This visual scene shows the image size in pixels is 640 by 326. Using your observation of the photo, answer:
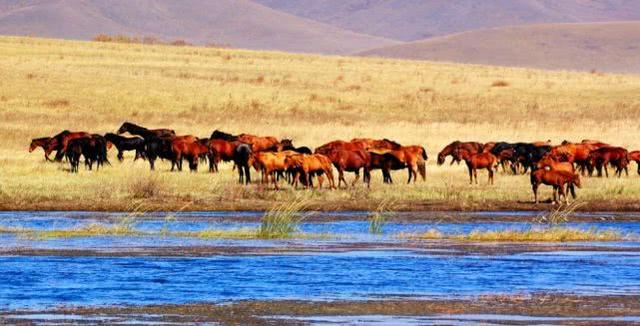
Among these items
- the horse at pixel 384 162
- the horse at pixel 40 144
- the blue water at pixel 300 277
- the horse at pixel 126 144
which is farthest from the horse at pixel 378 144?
the blue water at pixel 300 277

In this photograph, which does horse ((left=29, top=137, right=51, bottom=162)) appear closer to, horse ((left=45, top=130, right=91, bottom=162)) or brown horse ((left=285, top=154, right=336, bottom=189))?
horse ((left=45, top=130, right=91, bottom=162))

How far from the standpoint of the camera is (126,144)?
42781 millimetres

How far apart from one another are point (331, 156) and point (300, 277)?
15931 millimetres

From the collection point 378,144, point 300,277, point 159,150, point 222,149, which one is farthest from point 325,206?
point 300,277

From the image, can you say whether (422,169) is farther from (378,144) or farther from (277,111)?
(277,111)

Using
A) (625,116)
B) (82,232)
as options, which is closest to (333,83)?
(625,116)

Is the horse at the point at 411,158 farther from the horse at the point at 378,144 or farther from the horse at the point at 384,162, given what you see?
the horse at the point at 378,144

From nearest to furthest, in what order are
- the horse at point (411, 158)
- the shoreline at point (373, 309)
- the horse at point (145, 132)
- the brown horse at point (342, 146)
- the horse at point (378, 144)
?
the shoreline at point (373, 309)
the horse at point (411, 158)
the brown horse at point (342, 146)
the horse at point (378, 144)
the horse at point (145, 132)

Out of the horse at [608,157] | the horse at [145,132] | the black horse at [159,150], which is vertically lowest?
the horse at [608,157]

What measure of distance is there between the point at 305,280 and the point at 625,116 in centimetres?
4228

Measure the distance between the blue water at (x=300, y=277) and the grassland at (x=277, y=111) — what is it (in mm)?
9772

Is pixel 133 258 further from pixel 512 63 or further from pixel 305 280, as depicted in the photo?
pixel 512 63

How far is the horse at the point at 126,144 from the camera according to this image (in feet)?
140

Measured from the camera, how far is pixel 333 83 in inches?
2800
